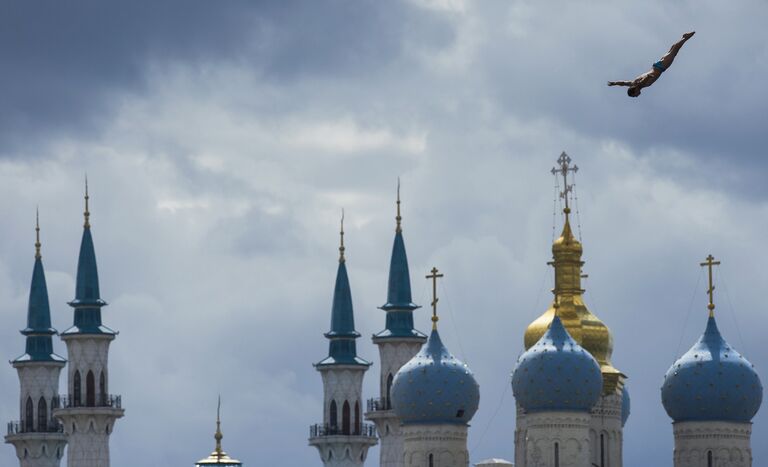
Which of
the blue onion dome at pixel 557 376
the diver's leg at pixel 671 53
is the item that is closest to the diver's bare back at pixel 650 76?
the diver's leg at pixel 671 53

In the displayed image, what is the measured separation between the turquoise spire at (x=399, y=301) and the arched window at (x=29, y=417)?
19.3m

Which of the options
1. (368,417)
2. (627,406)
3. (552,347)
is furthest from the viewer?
(368,417)

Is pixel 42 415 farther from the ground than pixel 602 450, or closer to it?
farther from the ground

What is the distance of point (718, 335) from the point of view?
5074 inches

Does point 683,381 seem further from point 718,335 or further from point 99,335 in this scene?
point 99,335

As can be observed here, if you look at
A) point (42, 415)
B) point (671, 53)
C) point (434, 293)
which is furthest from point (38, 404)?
point (671, 53)

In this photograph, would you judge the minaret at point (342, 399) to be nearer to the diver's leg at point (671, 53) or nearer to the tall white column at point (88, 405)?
the tall white column at point (88, 405)

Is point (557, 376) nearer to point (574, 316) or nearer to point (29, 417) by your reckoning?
point (574, 316)

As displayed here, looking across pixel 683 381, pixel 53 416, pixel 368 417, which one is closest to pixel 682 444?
pixel 683 381

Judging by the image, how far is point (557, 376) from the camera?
4847 inches

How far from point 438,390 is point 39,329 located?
38.5m

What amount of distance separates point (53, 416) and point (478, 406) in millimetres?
36627

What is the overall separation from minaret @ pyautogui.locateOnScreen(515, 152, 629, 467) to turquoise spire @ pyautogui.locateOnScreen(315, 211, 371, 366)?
30.0 metres

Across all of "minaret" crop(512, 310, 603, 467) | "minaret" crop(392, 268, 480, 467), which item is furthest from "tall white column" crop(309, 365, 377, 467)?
"minaret" crop(512, 310, 603, 467)
